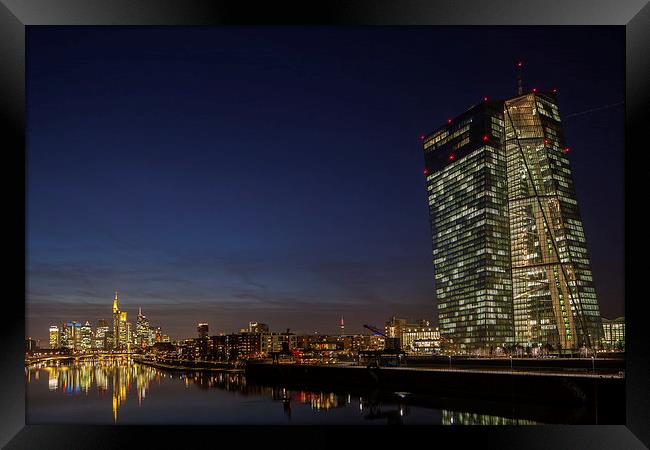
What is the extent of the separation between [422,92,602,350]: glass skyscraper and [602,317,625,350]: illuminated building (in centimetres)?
103

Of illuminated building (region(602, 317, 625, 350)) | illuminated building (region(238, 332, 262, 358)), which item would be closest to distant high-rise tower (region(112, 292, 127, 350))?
illuminated building (region(238, 332, 262, 358))

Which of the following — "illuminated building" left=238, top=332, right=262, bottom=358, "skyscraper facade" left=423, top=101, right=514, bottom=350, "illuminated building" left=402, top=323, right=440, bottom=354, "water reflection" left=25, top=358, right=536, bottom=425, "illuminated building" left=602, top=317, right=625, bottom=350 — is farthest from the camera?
"illuminated building" left=238, top=332, right=262, bottom=358

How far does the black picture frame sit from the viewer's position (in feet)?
14.7

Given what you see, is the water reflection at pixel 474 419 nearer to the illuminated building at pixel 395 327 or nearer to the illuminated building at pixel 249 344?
the illuminated building at pixel 395 327

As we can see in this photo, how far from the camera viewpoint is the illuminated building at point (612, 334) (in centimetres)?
3294

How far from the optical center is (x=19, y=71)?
4.76m

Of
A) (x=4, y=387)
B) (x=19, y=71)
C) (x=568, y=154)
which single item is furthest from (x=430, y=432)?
(x=568, y=154)

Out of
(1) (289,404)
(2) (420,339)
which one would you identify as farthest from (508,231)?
(1) (289,404)

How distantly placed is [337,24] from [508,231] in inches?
1416

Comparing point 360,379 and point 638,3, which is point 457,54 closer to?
point 360,379

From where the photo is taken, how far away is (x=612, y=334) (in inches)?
1335

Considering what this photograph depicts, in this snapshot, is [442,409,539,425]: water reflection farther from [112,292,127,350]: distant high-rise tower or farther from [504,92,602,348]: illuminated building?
[112,292,127,350]: distant high-rise tower

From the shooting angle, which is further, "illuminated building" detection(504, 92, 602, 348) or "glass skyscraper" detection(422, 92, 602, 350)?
"glass skyscraper" detection(422, 92, 602, 350)

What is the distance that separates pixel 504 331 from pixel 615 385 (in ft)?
89.8
